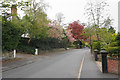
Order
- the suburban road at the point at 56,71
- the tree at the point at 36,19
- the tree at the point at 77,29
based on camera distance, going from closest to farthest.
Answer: the suburban road at the point at 56,71
the tree at the point at 36,19
the tree at the point at 77,29

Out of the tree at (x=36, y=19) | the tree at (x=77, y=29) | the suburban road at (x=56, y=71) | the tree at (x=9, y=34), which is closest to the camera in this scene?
the suburban road at (x=56, y=71)

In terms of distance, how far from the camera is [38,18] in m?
18.3

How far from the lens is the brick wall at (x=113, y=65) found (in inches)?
227

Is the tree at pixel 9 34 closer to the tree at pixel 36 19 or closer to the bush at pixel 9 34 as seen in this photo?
the bush at pixel 9 34

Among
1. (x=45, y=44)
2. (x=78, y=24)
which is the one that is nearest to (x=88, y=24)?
(x=45, y=44)

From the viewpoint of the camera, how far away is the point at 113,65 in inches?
236

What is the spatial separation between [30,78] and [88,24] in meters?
15.3

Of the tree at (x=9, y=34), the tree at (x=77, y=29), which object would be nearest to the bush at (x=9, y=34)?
the tree at (x=9, y=34)

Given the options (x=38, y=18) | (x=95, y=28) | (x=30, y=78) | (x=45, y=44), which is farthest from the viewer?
(x=45, y=44)

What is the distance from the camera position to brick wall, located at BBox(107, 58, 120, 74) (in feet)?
18.9

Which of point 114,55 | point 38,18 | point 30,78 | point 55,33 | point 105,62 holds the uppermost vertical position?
point 38,18

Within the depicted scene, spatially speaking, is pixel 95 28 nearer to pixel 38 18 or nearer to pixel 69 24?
pixel 38 18

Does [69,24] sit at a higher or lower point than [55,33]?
higher

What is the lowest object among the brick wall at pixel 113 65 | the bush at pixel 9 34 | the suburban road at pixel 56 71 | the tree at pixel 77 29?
the suburban road at pixel 56 71
